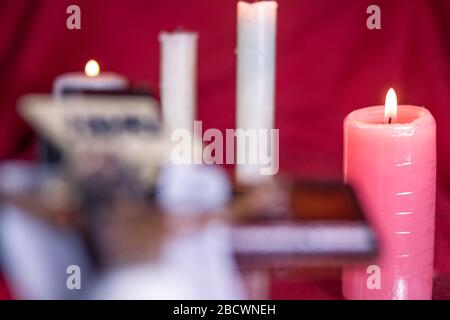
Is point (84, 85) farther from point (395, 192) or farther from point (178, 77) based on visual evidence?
point (395, 192)

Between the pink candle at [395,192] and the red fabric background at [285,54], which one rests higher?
the red fabric background at [285,54]

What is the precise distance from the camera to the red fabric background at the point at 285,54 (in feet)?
3.63

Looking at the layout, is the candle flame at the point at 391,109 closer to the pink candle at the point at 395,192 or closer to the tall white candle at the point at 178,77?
the pink candle at the point at 395,192

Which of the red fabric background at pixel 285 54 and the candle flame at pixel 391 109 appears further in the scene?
the red fabric background at pixel 285 54

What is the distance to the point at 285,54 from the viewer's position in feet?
A: 3.73

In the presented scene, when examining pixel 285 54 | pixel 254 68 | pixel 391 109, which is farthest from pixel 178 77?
pixel 285 54

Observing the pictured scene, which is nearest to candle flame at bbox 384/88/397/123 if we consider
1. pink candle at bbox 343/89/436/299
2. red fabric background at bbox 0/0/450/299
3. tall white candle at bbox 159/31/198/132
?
pink candle at bbox 343/89/436/299

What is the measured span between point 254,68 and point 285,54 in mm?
399

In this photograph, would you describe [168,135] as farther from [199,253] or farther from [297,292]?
[297,292]

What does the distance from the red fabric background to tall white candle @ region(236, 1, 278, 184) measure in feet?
1.11

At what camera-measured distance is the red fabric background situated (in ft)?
3.63

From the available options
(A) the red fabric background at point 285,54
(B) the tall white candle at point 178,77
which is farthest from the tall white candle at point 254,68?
(A) the red fabric background at point 285,54

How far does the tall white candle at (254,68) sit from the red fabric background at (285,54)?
34 cm

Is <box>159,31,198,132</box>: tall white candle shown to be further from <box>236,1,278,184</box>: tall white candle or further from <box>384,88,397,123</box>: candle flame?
<box>384,88,397,123</box>: candle flame
